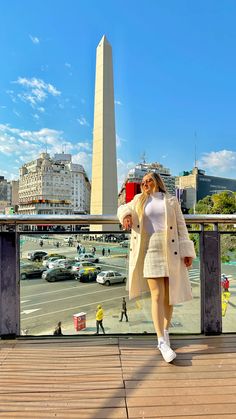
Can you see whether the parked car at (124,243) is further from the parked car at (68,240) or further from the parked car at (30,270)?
the parked car at (30,270)

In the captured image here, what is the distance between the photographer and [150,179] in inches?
90.4

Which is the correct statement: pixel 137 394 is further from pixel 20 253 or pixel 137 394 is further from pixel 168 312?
pixel 20 253

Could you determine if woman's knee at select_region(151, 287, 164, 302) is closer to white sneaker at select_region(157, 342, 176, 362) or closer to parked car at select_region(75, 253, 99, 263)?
white sneaker at select_region(157, 342, 176, 362)

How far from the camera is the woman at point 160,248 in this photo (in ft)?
7.19

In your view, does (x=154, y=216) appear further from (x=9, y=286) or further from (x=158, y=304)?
(x=9, y=286)

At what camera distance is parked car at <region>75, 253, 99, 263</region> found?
251 centimetres

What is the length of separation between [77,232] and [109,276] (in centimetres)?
44

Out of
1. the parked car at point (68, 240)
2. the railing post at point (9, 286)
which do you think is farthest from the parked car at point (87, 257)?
the railing post at point (9, 286)

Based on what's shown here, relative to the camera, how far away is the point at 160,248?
2.20 m

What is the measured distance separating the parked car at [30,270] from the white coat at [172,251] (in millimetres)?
711

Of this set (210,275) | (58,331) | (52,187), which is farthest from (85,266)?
(52,187)

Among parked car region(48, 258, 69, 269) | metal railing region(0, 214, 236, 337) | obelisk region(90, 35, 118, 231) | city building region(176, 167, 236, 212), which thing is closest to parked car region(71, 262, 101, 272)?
parked car region(48, 258, 69, 269)

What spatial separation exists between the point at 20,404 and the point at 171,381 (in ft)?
2.65

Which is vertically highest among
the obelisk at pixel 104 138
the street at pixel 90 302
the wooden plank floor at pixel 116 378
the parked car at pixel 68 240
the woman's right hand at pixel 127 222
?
the obelisk at pixel 104 138
